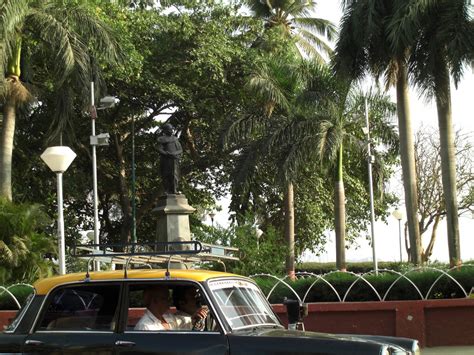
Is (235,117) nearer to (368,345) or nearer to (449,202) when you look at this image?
(449,202)

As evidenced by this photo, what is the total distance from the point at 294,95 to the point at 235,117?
2.69m

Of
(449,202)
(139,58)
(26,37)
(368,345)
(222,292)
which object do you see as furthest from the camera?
(139,58)

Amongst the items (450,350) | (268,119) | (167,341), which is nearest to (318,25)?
(268,119)

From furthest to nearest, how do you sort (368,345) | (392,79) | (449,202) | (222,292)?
(392,79)
(449,202)
(222,292)
(368,345)

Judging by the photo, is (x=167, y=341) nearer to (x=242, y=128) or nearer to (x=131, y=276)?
→ (x=131, y=276)

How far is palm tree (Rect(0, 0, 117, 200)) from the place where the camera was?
2666 centimetres

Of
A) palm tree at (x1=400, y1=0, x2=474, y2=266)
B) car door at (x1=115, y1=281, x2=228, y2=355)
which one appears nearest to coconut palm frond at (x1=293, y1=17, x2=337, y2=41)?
palm tree at (x1=400, y1=0, x2=474, y2=266)

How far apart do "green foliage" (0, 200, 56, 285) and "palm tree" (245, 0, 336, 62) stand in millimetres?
17956

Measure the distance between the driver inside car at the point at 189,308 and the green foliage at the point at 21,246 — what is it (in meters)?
15.4

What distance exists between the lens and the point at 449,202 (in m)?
24.1

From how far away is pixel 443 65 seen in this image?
2412 centimetres

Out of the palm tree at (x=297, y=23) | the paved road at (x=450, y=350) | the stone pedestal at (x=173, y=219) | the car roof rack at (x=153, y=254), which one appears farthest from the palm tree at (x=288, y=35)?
the car roof rack at (x=153, y=254)

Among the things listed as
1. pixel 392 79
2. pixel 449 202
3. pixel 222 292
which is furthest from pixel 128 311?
pixel 392 79

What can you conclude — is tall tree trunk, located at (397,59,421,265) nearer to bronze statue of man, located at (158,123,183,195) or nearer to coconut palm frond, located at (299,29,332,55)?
bronze statue of man, located at (158,123,183,195)
